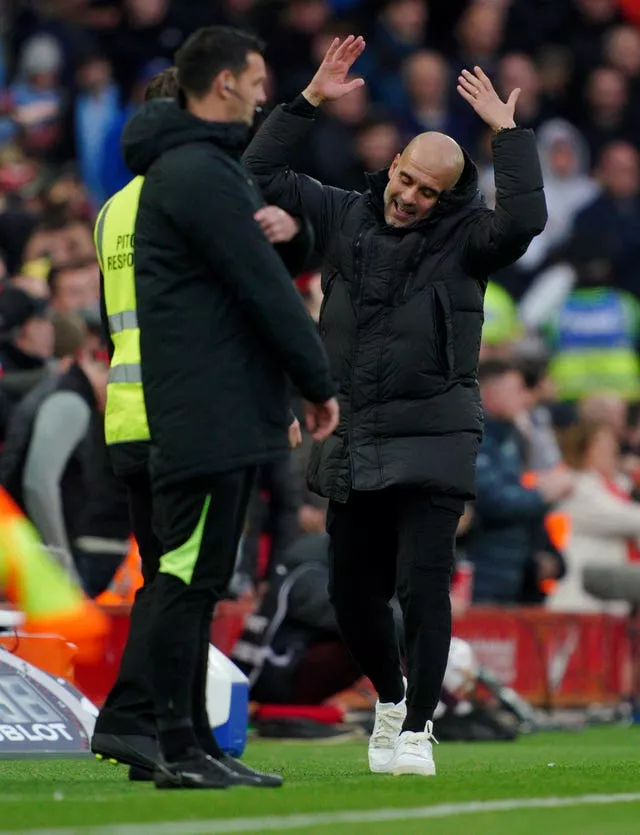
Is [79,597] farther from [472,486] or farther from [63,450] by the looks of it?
[63,450]

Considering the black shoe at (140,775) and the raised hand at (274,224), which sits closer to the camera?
the raised hand at (274,224)

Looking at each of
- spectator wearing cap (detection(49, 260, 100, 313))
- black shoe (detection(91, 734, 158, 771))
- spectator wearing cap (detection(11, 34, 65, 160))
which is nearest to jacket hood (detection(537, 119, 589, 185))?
spectator wearing cap (detection(11, 34, 65, 160))

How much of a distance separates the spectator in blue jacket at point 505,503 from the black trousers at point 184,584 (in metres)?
6.44

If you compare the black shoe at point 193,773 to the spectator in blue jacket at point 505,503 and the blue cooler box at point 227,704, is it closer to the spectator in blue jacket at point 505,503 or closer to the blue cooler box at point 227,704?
the blue cooler box at point 227,704

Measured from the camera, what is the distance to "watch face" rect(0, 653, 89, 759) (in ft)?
27.2

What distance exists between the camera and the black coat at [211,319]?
20.6 ft

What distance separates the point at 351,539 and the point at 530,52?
1426 centimetres

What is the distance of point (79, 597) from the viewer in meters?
6.46

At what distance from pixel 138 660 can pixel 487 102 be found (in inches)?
88.2

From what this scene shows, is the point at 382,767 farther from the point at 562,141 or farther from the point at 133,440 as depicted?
the point at 562,141

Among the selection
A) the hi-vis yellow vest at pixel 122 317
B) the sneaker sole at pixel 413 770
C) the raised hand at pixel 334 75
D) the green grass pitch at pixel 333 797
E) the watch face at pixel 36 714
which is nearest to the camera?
the green grass pitch at pixel 333 797

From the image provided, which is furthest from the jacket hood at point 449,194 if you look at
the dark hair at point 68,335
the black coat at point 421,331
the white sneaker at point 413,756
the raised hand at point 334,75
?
the dark hair at point 68,335

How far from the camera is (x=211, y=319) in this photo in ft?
20.8

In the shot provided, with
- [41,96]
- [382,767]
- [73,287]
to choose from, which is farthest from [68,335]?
[41,96]
